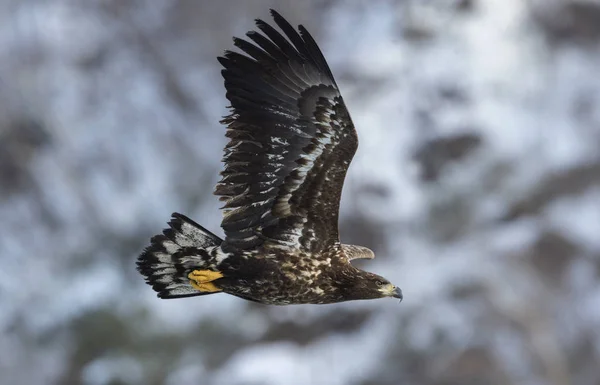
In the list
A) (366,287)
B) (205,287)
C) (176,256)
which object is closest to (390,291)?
(366,287)

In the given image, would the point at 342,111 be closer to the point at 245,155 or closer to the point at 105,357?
the point at 245,155

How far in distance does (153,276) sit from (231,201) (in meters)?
1.19

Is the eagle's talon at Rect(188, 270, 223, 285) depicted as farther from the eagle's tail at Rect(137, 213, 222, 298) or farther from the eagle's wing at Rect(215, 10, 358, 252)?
the eagle's wing at Rect(215, 10, 358, 252)

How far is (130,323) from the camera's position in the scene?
22578 mm

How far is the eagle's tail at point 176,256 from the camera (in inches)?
263

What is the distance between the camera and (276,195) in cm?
633

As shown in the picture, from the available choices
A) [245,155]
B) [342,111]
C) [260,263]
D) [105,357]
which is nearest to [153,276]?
[260,263]

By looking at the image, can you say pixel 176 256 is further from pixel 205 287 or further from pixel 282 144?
pixel 282 144

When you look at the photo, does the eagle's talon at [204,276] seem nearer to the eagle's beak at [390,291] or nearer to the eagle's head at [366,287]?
the eagle's head at [366,287]

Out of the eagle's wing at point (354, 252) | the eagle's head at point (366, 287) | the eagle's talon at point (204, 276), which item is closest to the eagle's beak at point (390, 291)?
the eagle's head at point (366, 287)

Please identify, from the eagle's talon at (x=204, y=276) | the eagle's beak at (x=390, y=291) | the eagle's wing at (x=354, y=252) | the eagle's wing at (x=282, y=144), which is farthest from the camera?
the eagle's wing at (x=354, y=252)

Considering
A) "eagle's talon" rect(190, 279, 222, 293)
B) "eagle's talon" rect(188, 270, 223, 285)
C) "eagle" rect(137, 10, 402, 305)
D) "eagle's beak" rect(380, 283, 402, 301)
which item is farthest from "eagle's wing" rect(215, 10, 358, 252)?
"eagle's beak" rect(380, 283, 402, 301)

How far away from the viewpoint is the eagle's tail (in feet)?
21.9

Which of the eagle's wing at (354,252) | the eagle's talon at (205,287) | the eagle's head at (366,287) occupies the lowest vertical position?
the eagle's talon at (205,287)
